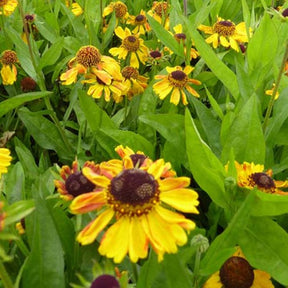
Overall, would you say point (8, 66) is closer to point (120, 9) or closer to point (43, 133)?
point (43, 133)

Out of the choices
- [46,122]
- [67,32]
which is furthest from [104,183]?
[67,32]

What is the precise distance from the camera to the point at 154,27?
66.2 inches

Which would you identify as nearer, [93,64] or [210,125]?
[210,125]

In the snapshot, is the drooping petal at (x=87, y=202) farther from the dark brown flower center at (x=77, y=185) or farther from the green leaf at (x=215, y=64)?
the green leaf at (x=215, y=64)

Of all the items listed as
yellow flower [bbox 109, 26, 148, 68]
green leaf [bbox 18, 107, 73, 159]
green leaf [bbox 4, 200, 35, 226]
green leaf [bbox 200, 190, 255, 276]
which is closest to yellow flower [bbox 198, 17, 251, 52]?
yellow flower [bbox 109, 26, 148, 68]

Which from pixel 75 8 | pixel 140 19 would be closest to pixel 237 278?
pixel 140 19

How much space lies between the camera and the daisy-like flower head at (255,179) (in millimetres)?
1018

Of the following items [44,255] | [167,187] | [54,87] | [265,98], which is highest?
[167,187]

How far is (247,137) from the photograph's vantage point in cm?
114

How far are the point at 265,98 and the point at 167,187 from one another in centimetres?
85

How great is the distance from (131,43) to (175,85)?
1.31 ft

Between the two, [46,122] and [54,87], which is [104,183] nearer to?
[46,122]

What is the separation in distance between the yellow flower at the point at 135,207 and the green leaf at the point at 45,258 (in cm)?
12

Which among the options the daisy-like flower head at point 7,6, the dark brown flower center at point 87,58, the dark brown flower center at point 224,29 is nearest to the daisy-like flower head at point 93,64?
the dark brown flower center at point 87,58
